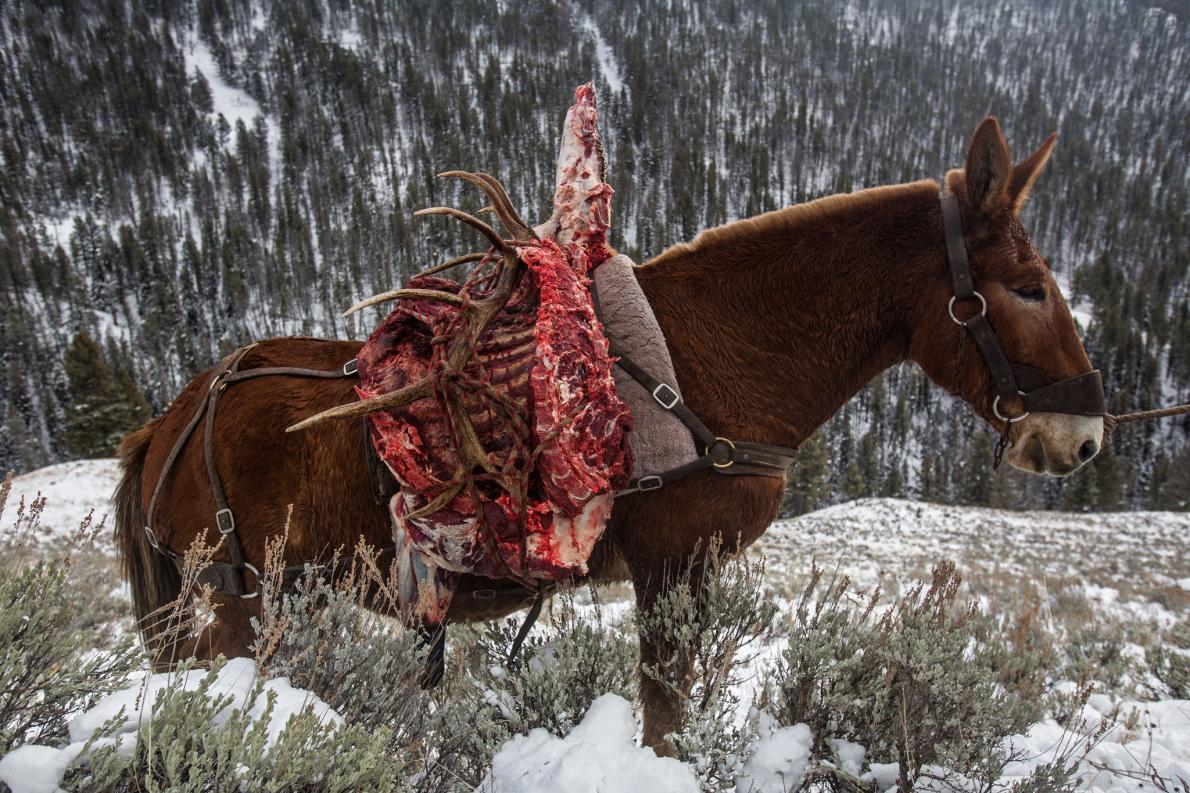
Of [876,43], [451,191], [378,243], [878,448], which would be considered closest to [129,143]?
[378,243]

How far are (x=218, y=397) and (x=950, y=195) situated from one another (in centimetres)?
314

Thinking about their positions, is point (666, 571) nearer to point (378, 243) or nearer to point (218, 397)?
point (218, 397)

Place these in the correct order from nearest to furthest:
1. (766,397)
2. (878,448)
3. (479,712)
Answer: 1. (479,712)
2. (766,397)
3. (878,448)

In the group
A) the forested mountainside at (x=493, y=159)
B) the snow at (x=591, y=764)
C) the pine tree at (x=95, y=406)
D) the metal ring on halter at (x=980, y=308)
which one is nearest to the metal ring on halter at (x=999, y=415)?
the metal ring on halter at (x=980, y=308)

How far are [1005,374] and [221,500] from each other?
3.13 m

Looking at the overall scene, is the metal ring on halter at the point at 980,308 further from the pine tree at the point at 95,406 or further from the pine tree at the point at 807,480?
the pine tree at the point at 95,406

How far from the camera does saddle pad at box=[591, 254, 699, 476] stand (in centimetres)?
205

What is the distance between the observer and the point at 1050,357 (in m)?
2.09

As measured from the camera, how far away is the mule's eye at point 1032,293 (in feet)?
6.95

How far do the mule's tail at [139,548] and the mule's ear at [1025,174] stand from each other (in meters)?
3.84

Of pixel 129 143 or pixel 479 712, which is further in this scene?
pixel 129 143

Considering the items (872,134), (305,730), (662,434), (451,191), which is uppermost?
(872,134)

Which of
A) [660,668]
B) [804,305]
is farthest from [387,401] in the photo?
[804,305]

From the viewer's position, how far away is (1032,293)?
2.12 metres
